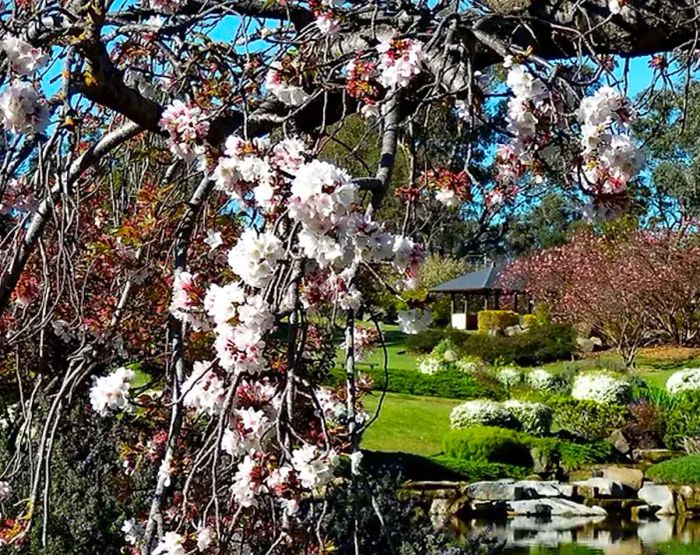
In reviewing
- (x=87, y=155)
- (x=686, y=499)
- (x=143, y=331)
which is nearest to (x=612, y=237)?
(x=686, y=499)

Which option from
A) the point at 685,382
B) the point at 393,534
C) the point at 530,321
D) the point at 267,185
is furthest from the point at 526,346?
the point at 267,185

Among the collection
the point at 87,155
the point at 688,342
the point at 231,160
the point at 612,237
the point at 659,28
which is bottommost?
the point at 231,160

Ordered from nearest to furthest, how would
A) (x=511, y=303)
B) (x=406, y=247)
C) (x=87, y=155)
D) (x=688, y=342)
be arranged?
(x=406, y=247) → (x=87, y=155) → (x=688, y=342) → (x=511, y=303)

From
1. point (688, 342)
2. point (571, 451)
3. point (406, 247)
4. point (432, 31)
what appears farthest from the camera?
point (688, 342)

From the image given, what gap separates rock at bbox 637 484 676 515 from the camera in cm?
1009

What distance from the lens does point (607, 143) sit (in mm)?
1921

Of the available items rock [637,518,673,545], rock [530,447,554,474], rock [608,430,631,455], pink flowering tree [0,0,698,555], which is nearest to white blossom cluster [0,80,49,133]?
pink flowering tree [0,0,698,555]

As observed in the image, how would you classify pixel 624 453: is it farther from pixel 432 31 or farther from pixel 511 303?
pixel 511 303

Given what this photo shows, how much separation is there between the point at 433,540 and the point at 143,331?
52.4 inches

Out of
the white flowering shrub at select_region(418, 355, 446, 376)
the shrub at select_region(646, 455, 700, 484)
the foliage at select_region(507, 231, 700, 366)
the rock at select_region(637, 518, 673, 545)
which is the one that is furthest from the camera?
the foliage at select_region(507, 231, 700, 366)

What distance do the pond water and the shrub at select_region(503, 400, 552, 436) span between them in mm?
2083

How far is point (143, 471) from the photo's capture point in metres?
3.91

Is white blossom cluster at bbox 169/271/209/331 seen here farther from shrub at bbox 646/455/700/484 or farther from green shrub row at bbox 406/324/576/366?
green shrub row at bbox 406/324/576/366

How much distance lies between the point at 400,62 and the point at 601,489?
9.03 m
